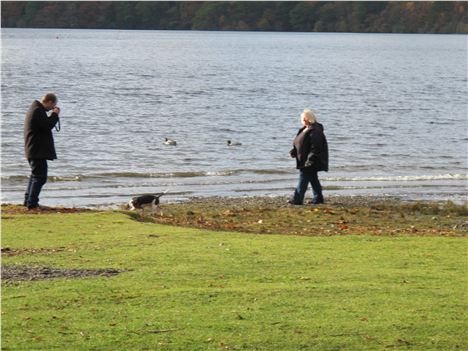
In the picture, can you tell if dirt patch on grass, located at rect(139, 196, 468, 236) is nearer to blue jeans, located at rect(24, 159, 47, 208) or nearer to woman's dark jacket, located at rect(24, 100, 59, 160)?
blue jeans, located at rect(24, 159, 47, 208)

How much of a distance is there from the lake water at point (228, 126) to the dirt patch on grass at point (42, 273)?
39.9 feet

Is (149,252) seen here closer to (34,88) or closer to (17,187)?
(17,187)

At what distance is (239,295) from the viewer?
10922 millimetres

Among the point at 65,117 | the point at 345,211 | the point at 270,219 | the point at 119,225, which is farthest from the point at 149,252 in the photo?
the point at 65,117

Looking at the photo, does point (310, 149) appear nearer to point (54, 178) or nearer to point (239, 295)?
point (239, 295)

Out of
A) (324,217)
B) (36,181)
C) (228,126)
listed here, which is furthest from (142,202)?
(228,126)

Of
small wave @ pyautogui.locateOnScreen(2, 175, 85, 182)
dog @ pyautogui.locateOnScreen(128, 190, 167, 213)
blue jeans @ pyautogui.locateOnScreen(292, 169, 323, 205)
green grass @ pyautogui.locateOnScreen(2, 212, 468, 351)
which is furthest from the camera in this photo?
small wave @ pyautogui.locateOnScreen(2, 175, 85, 182)

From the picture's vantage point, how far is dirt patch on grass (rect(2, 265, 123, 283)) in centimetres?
1170

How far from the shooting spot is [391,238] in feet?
50.8

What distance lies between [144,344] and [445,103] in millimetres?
60392

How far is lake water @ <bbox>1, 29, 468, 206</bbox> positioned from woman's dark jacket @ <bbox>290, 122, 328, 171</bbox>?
4879 mm

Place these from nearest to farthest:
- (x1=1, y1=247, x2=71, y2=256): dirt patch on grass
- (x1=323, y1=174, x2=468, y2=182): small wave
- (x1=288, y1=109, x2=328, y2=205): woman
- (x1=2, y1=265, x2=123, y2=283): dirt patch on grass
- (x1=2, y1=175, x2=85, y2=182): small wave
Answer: (x1=2, y1=265, x2=123, y2=283): dirt patch on grass, (x1=1, y1=247, x2=71, y2=256): dirt patch on grass, (x1=288, y1=109, x2=328, y2=205): woman, (x1=2, y1=175, x2=85, y2=182): small wave, (x1=323, y1=174, x2=468, y2=182): small wave

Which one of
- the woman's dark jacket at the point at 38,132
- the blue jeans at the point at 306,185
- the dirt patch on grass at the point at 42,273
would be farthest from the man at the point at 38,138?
the dirt patch on grass at the point at 42,273

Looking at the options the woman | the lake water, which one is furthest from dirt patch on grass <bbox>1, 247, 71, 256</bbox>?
the lake water
